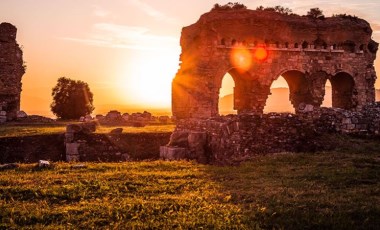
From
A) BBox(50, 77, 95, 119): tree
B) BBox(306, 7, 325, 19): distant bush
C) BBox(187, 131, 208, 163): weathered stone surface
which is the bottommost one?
BBox(187, 131, 208, 163): weathered stone surface

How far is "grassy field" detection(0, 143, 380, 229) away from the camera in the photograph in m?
5.97

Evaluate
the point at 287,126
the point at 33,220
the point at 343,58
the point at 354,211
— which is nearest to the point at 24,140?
the point at 287,126

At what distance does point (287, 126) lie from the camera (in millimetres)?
13492

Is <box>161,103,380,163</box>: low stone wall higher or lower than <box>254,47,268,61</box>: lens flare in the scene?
lower

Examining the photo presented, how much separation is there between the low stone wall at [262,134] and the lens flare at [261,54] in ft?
45.6

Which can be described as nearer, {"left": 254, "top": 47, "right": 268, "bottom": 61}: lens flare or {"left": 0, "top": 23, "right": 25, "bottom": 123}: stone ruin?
{"left": 0, "top": 23, "right": 25, "bottom": 123}: stone ruin

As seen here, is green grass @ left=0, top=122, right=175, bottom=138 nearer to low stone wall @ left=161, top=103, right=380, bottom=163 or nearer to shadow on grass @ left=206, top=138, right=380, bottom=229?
low stone wall @ left=161, top=103, right=380, bottom=163

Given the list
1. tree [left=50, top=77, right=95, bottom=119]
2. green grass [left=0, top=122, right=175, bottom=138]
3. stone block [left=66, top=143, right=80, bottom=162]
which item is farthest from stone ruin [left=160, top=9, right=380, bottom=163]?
stone block [left=66, top=143, right=80, bottom=162]

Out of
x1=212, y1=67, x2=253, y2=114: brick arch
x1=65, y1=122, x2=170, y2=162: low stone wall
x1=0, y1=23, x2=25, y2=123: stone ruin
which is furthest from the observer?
x1=212, y1=67, x2=253, y2=114: brick arch

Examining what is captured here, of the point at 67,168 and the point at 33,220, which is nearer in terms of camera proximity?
the point at 33,220

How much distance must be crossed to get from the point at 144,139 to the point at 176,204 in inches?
490

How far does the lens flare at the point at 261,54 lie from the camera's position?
93.7 feet

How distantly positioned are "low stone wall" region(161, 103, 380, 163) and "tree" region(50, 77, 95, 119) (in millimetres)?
20896

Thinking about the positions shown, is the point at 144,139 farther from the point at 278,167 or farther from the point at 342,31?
the point at 342,31
